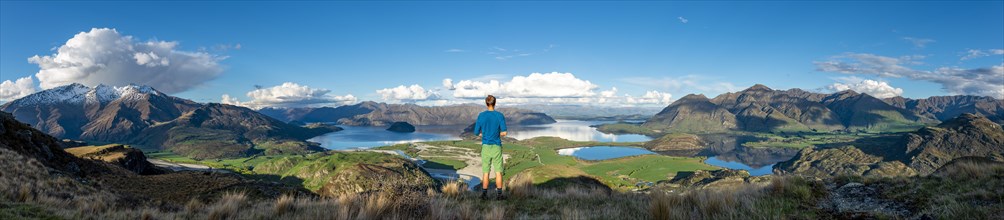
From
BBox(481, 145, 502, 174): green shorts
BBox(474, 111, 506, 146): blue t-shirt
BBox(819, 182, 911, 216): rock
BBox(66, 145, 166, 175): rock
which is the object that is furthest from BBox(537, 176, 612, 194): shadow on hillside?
BBox(66, 145, 166, 175): rock

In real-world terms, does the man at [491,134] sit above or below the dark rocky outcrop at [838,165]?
above

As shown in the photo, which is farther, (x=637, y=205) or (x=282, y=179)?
(x=282, y=179)

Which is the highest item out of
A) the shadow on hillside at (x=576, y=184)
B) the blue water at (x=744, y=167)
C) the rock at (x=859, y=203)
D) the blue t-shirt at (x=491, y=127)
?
the blue t-shirt at (x=491, y=127)

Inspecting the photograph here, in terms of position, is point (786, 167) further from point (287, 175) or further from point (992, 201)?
point (992, 201)

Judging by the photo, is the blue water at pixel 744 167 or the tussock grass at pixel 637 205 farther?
the blue water at pixel 744 167

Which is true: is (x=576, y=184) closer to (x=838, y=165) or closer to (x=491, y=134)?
(x=491, y=134)

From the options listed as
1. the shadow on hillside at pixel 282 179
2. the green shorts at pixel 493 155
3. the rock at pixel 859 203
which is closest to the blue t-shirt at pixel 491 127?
the green shorts at pixel 493 155

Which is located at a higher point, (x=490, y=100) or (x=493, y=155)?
(x=490, y=100)

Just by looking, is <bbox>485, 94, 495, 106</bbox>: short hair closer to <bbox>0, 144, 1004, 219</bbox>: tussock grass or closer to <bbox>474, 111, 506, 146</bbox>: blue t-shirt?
<bbox>474, 111, 506, 146</bbox>: blue t-shirt

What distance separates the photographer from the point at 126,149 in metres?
61.5

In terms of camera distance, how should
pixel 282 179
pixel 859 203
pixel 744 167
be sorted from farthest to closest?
1. pixel 744 167
2. pixel 282 179
3. pixel 859 203

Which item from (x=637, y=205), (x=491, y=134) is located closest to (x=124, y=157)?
(x=491, y=134)

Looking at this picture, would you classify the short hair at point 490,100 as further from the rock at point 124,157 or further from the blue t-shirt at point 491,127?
the rock at point 124,157

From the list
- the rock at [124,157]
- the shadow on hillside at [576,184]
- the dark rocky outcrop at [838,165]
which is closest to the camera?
the shadow on hillside at [576,184]
